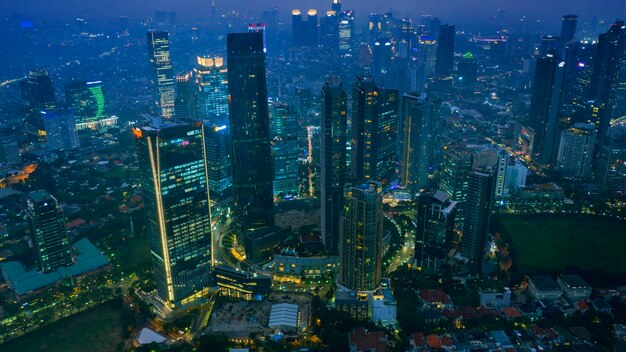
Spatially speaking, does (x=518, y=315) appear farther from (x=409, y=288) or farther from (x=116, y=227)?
(x=116, y=227)

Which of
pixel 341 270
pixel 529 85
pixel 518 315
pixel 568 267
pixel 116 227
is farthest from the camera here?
pixel 529 85

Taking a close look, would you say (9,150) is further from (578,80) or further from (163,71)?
(578,80)

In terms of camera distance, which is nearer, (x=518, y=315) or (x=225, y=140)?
(x=518, y=315)

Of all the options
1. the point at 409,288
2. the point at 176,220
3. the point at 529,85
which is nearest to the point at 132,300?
A: the point at 176,220

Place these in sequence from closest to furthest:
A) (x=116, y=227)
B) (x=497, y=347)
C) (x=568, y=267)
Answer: (x=497, y=347)
(x=568, y=267)
(x=116, y=227)

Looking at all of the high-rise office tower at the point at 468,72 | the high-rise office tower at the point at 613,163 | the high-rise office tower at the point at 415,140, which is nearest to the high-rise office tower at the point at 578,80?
the high-rise office tower at the point at 613,163

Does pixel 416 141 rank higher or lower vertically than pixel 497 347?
higher
